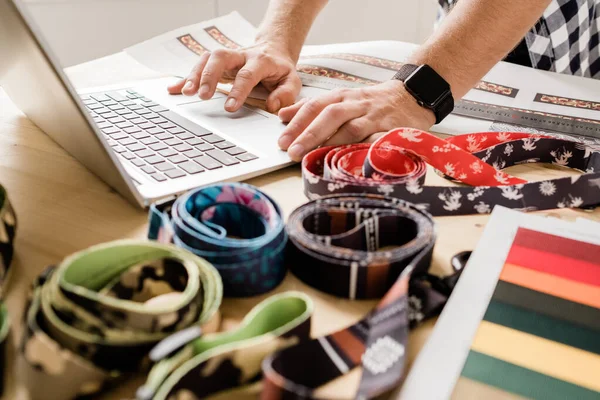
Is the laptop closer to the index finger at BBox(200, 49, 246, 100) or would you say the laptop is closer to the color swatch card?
the index finger at BBox(200, 49, 246, 100)

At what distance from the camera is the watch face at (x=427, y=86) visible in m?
0.78

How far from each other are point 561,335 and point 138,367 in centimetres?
30

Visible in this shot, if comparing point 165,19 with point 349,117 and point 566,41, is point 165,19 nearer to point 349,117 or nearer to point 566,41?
point 566,41

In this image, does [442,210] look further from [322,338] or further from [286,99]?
[286,99]

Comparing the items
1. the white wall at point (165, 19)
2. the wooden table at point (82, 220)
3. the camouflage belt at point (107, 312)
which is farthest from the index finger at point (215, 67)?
the white wall at point (165, 19)

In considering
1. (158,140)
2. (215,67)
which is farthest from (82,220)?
(215,67)

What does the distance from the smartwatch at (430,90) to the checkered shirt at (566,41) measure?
1.61 ft

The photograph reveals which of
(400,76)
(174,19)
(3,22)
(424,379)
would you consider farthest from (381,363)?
(174,19)

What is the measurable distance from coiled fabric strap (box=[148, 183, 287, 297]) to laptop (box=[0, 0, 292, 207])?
7 cm

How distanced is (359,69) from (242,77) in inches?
11.0

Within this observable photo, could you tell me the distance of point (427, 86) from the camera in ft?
2.58

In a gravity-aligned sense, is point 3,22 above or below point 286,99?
above

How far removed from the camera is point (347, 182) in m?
0.54

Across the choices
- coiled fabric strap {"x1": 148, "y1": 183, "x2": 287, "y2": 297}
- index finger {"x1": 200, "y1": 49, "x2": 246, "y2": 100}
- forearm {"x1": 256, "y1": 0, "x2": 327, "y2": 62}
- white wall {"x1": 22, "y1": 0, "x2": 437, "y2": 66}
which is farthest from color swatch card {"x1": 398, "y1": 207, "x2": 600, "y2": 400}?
white wall {"x1": 22, "y1": 0, "x2": 437, "y2": 66}
